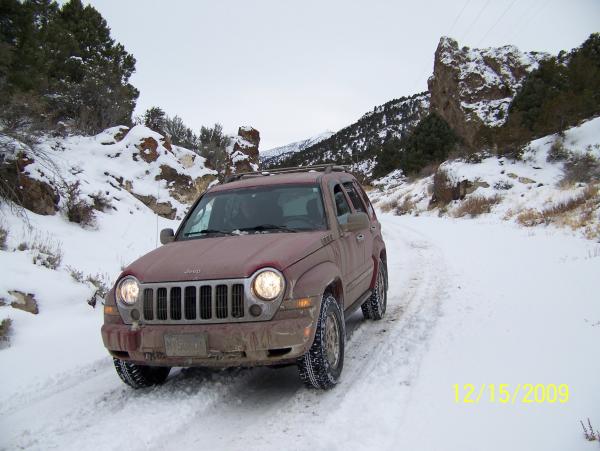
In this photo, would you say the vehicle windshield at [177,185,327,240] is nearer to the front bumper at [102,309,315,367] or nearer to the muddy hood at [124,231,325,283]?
the muddy hood at [124,231,325,283]

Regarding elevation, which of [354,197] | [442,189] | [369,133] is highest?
[369,133]

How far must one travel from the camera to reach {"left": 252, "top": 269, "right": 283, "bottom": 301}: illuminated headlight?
347 cm

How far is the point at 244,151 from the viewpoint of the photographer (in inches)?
1197

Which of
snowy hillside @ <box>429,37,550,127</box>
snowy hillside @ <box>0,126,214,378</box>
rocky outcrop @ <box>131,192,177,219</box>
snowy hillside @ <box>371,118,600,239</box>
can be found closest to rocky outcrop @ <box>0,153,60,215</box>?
snowy hillside @ <box>0,126,214,378</box>

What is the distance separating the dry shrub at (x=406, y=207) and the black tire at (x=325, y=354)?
73.5 ft

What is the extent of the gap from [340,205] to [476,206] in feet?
47.6

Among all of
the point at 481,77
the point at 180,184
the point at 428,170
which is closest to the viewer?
the point at 180,184

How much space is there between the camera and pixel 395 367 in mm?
4254

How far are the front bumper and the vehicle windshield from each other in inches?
46.7

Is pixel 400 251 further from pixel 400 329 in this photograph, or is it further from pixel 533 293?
pixel 400 329

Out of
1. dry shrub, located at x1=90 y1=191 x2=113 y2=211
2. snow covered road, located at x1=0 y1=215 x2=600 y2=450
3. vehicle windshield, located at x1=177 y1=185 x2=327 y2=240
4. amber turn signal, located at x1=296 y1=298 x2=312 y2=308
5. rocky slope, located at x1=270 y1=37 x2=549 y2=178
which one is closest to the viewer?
snow covered road, located at x1=0 y1=215 x2=600 y2=450

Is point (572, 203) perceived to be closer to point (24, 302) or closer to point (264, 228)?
point (264, 228)

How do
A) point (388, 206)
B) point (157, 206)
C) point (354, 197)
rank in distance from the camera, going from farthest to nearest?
point (388, 206), point (157, 206), point (354, 197)

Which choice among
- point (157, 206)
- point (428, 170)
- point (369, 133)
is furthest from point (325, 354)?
point (369, 133)
